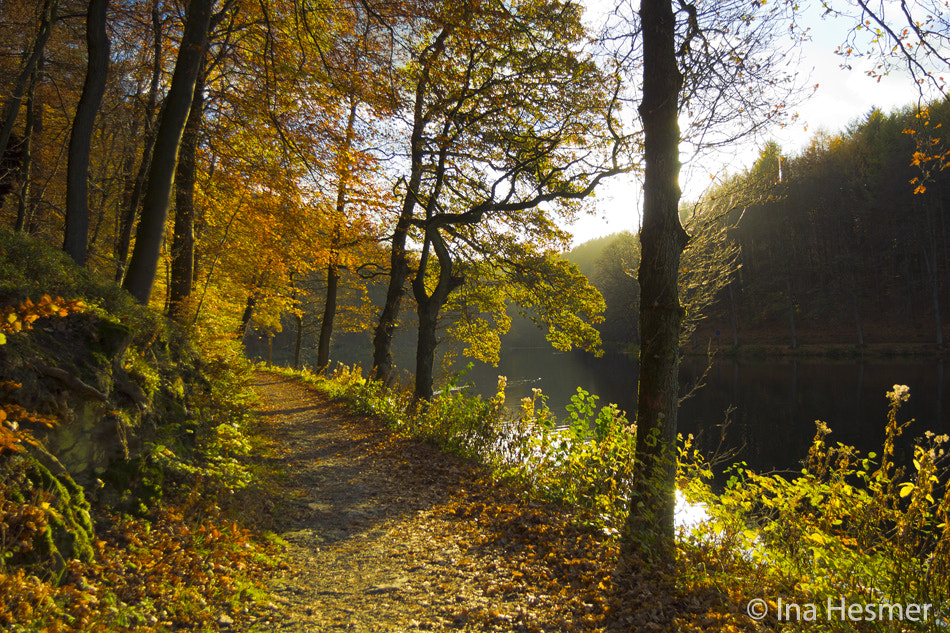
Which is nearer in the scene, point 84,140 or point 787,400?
point 84,140

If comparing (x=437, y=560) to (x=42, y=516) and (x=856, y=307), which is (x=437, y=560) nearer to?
(x=42, y=516)

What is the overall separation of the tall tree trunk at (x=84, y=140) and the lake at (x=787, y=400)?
29.6 feet

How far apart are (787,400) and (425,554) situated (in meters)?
18.1

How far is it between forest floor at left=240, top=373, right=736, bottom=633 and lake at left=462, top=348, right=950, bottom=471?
4109 millimetres

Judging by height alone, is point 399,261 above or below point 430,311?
above

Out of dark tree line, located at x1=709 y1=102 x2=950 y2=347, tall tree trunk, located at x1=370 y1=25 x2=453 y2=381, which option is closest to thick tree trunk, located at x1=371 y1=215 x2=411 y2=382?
tall tree trunk, located at x1=370 y1=25 x2=453 y2=381

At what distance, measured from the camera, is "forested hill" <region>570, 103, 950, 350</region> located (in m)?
33.0

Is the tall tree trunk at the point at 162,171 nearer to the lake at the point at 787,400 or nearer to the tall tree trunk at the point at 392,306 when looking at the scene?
the tall tree trunk at the point at 392,306

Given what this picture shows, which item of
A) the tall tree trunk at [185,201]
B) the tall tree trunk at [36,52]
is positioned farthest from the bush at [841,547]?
the tall tree trunk at [36,52]

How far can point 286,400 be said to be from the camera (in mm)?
12812

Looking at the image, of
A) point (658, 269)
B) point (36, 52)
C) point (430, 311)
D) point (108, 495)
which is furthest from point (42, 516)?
point (430, 311)

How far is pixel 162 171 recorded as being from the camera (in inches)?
236

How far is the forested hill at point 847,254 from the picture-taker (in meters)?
33.0

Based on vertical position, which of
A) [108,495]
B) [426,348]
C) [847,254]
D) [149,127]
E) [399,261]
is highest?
[847,254]
